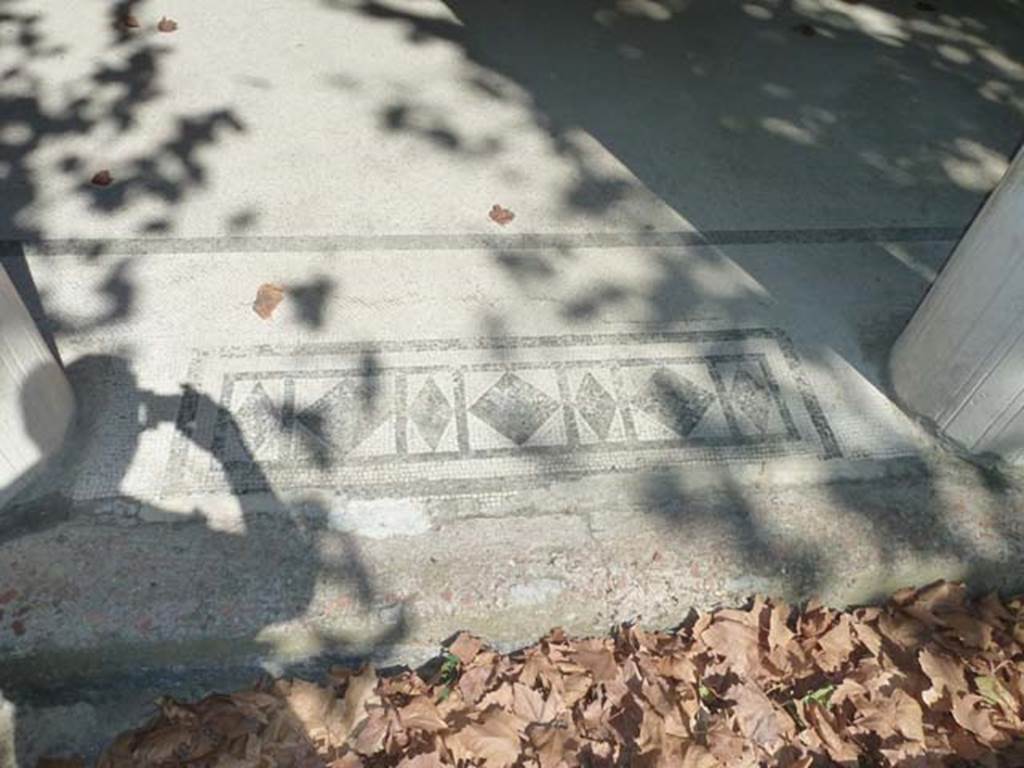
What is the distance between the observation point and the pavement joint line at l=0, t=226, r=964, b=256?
113 inches

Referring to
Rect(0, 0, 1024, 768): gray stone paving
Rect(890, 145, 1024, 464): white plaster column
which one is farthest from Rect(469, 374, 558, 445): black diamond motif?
Rect(890, 145, 1024, 464): white plaster column

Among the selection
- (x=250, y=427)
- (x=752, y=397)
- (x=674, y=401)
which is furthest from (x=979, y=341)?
(x=250, y=427)

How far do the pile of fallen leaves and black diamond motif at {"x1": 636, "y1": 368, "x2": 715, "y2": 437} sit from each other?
0.61 meters

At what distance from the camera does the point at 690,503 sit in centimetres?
225

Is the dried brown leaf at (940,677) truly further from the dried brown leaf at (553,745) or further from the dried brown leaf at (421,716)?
the dried brown leaf at (421,716)

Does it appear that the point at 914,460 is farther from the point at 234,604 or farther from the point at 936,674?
the point at 234,604

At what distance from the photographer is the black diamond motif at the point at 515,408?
2.41 metres

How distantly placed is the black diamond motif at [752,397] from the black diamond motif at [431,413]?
0.95 meters

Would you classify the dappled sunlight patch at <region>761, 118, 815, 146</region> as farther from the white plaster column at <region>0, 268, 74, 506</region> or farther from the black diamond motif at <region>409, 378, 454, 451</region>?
the white plaster column at <region>0, 268, 74, 506</region>

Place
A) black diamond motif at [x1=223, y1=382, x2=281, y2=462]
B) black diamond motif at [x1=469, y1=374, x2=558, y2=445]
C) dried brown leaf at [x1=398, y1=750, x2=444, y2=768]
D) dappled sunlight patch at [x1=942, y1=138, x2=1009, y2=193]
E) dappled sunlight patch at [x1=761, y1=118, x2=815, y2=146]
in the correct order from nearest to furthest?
dried brown leaf at [x1=398, y1=750, x2=444, y2=768], black diamond motif at [x1=223, y1=382, x2=281, y2=462], black diamond motif at [x1=469, y1=374, x2=558, y2=445], dappled sunlight patch at [x1=942, y1=138, x2=1009, y2=193], dappled sunlight patch at [x1=761, y1=118, x2=815, y2=146]

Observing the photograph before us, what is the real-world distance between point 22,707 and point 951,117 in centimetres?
449

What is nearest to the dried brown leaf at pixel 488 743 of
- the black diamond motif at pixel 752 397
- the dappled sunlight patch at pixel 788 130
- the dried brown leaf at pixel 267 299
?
the black diamond motif at pixel 752 397

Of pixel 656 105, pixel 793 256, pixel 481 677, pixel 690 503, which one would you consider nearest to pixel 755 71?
pixel 656 105

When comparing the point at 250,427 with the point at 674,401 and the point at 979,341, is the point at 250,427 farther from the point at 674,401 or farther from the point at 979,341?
the point at 979,341
